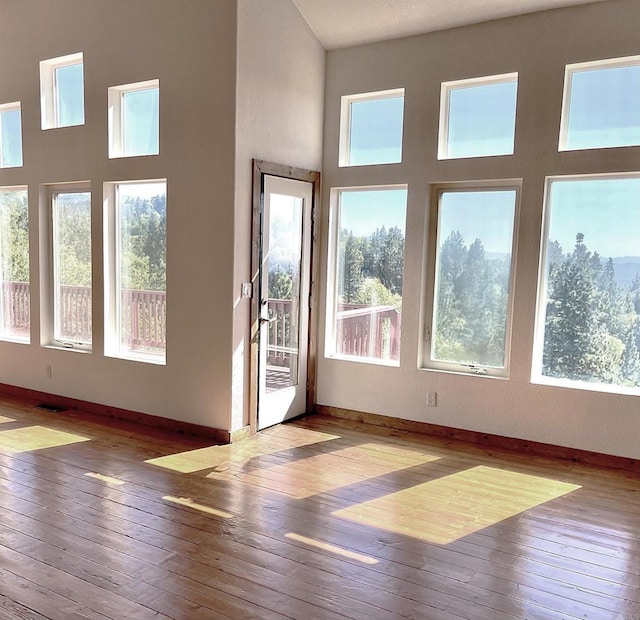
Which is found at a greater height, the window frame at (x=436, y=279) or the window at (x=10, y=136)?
the window at (x=10, y=136)

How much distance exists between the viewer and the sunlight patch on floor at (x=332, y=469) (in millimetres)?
3605

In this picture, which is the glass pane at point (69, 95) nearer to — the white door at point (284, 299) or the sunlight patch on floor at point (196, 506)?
the white door at point (284, 299)

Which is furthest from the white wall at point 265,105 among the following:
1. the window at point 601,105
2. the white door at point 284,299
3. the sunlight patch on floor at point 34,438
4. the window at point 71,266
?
the window at point 601,105

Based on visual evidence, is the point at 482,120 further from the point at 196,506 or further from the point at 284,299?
the point at 196,506

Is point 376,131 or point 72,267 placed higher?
point 376,131

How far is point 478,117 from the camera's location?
4445mm

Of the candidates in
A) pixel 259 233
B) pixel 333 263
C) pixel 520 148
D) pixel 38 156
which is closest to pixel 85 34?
pixel 38 156

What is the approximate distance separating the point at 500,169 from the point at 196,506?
3172mm

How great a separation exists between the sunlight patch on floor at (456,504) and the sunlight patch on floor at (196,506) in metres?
0.62

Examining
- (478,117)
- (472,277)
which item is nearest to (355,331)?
(472,277)

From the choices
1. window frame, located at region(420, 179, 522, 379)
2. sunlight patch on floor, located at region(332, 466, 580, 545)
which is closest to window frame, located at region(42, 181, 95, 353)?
window frame, located at region(420, 179, 522, 379)

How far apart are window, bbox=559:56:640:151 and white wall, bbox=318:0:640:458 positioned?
3.0 inches

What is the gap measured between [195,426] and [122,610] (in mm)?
2306

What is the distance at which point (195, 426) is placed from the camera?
4570 millimetres
